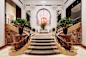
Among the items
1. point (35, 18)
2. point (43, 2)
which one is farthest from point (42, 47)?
point (35, 18)

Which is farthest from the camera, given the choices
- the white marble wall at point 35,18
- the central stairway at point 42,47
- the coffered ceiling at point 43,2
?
the white marble wall at point 35,18

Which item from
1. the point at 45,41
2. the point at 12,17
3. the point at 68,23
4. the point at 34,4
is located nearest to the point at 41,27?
the point at 34,4

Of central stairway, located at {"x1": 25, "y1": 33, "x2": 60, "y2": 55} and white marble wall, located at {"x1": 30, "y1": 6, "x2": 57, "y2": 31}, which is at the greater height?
white marble wall, located at {"x1": 30, "y1": 6, "x2": 57, "y2": 31}

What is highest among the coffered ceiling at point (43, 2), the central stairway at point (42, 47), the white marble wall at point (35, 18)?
the coffered ceiling at point (43, 2)

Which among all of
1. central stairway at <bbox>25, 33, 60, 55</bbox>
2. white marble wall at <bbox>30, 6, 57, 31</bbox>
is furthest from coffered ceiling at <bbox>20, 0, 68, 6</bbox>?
central stairway at <bbox>25, 33, 60, 55</bbox>

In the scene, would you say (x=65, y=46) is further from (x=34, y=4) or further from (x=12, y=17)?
(x=34, y=4)

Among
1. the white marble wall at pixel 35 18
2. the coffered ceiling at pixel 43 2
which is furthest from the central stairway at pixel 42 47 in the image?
the white marble wall at pixel 35 18

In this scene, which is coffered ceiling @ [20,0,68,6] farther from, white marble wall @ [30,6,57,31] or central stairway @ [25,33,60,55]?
central stairway @ [25,33,60,55]

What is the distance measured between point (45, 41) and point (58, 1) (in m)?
10.4

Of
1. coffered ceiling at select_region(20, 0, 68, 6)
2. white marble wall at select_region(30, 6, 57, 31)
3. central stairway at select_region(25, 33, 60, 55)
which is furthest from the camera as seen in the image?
white marble wall at select_region(30, 6, 57, 31)

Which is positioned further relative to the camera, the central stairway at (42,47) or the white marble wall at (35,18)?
the white marble wall at (35,18)

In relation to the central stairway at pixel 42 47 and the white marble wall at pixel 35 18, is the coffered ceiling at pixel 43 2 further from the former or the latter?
the central stairway at pixel 42 47

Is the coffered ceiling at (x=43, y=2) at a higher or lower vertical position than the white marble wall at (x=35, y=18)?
higher

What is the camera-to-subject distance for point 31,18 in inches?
746
